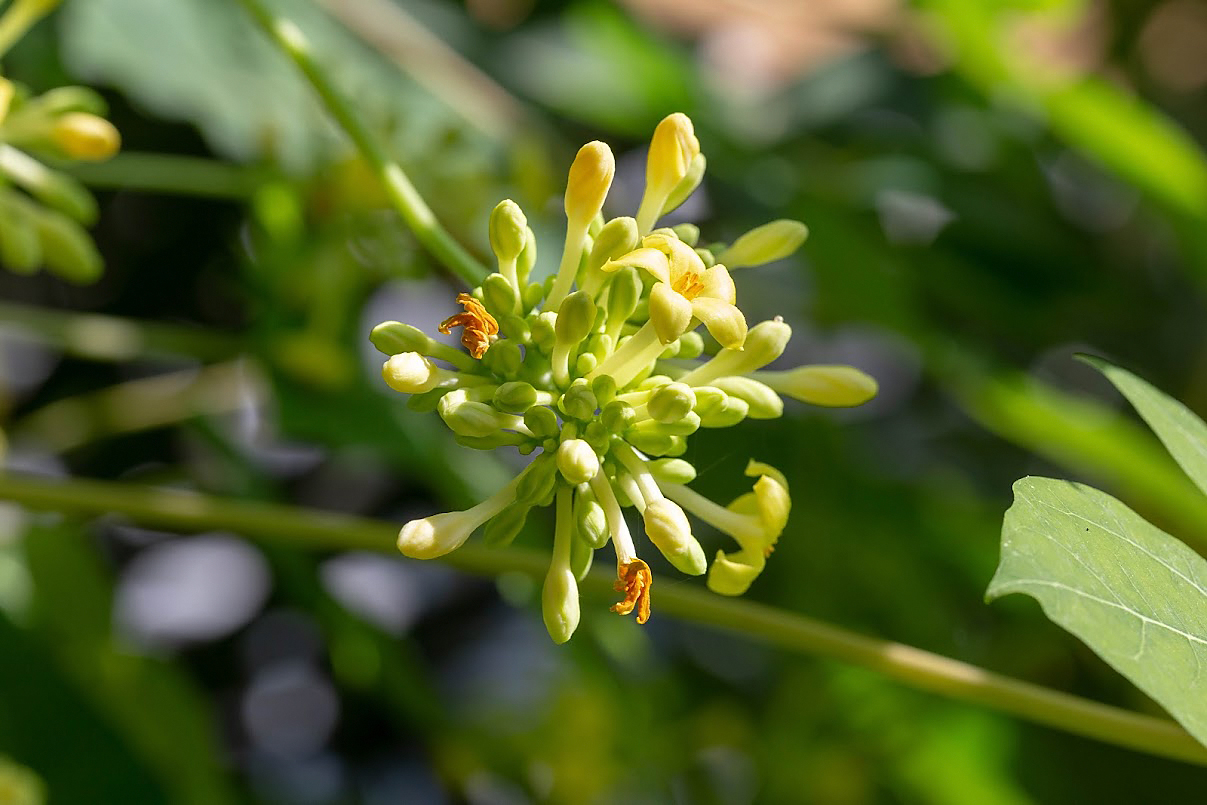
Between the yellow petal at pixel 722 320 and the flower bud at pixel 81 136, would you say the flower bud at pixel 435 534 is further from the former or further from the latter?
the flower bud at pixel 81 136

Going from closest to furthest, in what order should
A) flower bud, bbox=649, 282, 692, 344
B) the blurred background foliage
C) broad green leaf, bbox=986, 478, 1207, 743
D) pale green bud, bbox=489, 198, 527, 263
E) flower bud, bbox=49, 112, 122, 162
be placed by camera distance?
1. broad green leaf, bbox=986, 478, 1207, 743
2. flower bud, bbox=649, 282, 692, 344
3. pale green bud, bbox=489, 198, 527, 263
4. flower bud, bbox=49, 112, 122, 162
5. the blurred background foliage

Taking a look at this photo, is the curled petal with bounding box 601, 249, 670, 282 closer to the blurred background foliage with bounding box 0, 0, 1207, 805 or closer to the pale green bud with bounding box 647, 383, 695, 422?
the pale green bud with bounding box 647, 383, 695, 422

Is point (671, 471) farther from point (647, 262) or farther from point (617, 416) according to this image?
point (647, 262)

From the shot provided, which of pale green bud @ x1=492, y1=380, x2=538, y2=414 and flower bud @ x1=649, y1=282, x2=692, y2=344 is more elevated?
flower bud @ x1=649, y1=282, x2=692, y2=344

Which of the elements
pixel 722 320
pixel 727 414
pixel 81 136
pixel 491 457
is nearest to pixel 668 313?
pixel 722 320

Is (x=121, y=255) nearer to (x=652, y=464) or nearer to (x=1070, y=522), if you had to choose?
(x=652, y=464)

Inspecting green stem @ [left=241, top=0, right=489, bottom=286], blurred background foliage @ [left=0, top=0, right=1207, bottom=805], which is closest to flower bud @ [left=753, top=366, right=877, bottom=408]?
green stem @ [left=241, top=0, right=489, bottom=286]

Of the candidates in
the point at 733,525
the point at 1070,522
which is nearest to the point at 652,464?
the point at 733,525

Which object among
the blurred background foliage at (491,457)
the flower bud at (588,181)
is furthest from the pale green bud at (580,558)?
the blurred background foliage at (491,457)
